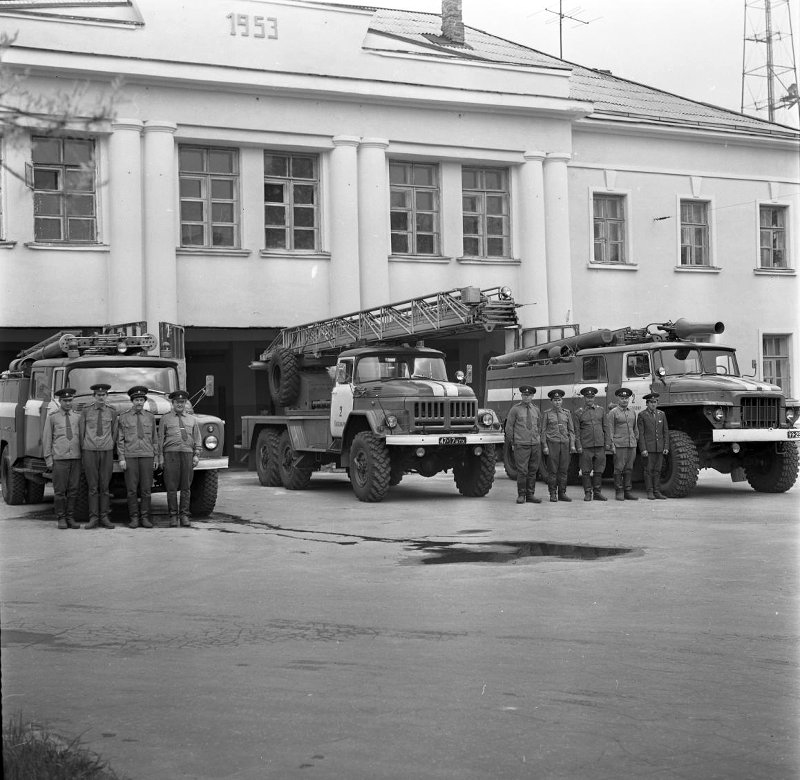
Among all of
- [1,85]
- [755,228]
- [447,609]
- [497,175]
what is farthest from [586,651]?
[755,228]

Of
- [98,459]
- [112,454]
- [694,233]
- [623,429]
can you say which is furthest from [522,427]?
[694,233]

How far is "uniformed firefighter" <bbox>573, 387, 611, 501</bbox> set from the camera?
56.0ft

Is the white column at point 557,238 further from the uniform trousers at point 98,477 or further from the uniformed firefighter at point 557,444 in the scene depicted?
the uniform trousers at point 98,477

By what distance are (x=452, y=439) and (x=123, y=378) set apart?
4.50 metres

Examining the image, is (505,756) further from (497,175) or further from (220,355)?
(497,175)

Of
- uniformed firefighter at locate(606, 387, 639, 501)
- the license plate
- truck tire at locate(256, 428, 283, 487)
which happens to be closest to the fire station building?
truck tire at locate(256, 428, 283, 487)

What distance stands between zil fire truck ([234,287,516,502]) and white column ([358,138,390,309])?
5094 mm

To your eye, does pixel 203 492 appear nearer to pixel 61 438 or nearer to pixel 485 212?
pixel 61 438

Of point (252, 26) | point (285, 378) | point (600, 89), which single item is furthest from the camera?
point (600, 89)

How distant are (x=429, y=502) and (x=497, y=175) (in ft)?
41.6

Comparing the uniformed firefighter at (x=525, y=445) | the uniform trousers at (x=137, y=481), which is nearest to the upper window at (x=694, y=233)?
the uniformed firefighter at (x=525, y=445)

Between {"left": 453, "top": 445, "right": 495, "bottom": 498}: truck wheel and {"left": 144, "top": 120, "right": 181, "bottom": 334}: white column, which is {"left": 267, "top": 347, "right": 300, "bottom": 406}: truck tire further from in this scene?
{"left": 453, "top": 445, "right": 495, "bottom": 498}: truck wheel

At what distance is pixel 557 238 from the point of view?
90.5 feet

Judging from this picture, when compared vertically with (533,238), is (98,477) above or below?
below
